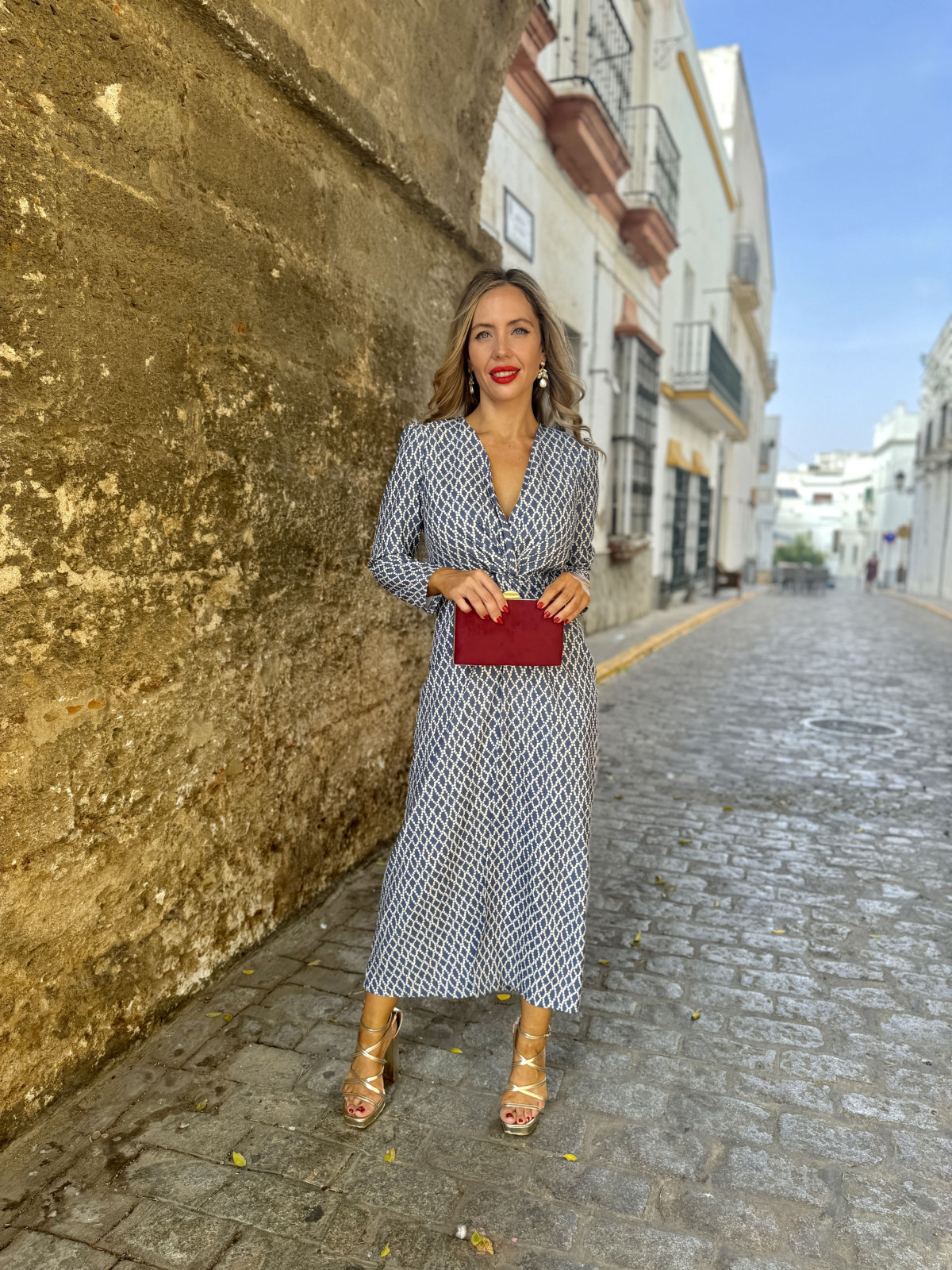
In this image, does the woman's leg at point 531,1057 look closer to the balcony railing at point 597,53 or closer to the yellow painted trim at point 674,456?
the balcony railing at point 597,53

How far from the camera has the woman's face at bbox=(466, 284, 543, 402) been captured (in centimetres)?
213

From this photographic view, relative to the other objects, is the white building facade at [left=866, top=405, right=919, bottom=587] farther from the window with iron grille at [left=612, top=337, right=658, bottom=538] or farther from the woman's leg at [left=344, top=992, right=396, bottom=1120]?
the woman's leg at [left=344, top=992, right=396, bottom=1120]

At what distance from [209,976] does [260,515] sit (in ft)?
4.45

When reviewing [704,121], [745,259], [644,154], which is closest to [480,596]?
[644,154]

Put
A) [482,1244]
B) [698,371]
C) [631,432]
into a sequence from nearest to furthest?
1. [482,1244]
2. [631,432]
3. [698,371]

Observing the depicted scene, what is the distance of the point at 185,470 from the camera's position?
231 centimetres

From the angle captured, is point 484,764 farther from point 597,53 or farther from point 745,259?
point 745,259

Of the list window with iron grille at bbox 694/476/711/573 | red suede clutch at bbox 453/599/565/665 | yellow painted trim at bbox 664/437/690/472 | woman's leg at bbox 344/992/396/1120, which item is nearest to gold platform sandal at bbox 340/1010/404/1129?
woman's leg at bbox 344/992/396/1120

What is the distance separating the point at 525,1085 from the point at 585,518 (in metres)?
1.39

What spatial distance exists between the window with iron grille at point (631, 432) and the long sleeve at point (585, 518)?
9.76 metres

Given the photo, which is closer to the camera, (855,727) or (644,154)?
(855,727)

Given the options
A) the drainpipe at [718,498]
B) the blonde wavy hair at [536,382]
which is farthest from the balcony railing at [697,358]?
the blonde wavy hair at [536,382]

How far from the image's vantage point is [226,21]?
2230 millimetres

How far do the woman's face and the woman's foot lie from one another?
61.1 inches
